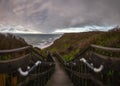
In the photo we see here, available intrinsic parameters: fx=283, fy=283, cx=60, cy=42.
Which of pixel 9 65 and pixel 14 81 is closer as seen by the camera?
pixel 9 65

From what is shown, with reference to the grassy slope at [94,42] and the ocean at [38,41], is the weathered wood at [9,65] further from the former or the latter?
the ocean at [38,41]

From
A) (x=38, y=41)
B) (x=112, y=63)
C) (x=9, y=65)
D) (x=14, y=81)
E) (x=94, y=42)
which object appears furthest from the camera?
(x=38, y=41)

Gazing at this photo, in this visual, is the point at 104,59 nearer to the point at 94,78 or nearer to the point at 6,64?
the point at 94,78

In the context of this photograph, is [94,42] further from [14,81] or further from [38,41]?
[38,41]

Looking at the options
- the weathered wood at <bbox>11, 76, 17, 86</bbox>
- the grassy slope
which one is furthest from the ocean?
the weathered wood at <bbox>11, 76, 17, 86</bbox>

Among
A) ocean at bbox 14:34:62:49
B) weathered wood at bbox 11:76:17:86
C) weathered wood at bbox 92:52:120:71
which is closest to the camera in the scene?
weathered wood at bbox 92:52:120:71

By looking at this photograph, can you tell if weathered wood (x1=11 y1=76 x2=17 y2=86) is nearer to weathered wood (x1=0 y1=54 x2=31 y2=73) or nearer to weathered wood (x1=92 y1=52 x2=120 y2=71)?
weathered wood (x1=0 y1=54 x2=31 y2=73)

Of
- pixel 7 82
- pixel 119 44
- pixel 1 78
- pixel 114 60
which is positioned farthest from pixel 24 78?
pixel 119 44

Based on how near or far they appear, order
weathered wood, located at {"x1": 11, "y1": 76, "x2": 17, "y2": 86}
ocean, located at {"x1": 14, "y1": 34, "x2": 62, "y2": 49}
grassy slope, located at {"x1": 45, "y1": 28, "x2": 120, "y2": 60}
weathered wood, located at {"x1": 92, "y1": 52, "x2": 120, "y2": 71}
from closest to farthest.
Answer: weathered wood, located at {"x1": 92, "y1": 52, "x2": 120, "y2": 71}, weathered wood, located at {"x1": 11, "y1": 76, "x2": 17, "y2": 86}, grassy slope, located at {"x1": 45, "y1": 28, "x2": 120, "y2": 60}, ocean, located at {"x1": 14, "y1": 34, "x2": 62, "y2": 49}

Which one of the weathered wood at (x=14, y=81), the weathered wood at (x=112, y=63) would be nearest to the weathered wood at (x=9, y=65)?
the weathered wood at (x=14, y=81)

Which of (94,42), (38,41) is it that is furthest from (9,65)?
(38,41)

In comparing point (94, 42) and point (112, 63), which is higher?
point (112, 63)

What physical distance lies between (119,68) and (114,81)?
0.99m

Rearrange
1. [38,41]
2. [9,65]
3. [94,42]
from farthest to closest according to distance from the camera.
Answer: [38,41]
[94,42]
[9,65]
